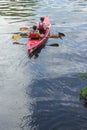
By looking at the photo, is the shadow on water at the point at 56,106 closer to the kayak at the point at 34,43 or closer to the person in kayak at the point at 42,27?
the kayak at the point at 34,43

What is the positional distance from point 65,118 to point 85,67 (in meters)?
6.32

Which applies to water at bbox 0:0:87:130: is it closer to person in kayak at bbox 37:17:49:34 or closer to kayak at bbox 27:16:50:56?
kayak at bbox 27:16:50:56

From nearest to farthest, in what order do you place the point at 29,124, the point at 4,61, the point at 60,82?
the point at 29,124, the point at 60,82, the point at 4,61

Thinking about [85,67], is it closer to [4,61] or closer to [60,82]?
[60,82]

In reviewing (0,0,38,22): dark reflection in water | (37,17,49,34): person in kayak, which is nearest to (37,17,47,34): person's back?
(37,17,49,34): person in kayak

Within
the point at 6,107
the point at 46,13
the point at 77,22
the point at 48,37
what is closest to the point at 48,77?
the point at 6,107

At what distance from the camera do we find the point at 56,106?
552 inches

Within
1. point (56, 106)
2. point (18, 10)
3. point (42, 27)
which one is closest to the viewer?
point (56, 106)

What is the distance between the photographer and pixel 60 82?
16.6 metres

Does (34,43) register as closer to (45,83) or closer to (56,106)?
(45,83)

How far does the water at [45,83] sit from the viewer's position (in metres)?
12.9

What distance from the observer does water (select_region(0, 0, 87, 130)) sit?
12.9 metres

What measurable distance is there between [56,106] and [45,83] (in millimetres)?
2814

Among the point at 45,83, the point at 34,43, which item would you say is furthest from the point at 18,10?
the point at 45,83
